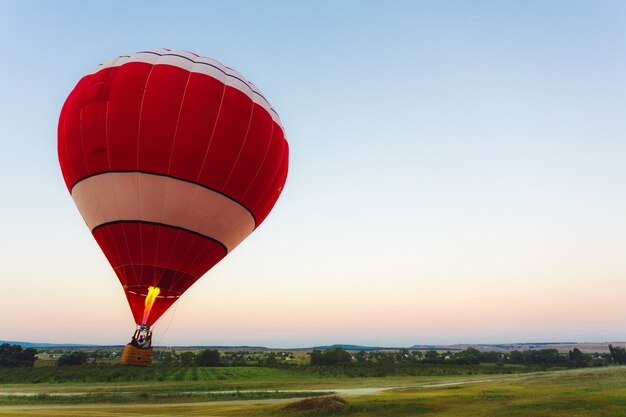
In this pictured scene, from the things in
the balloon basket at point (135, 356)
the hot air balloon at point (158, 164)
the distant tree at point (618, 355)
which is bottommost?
the distant tree at point (618, 355)

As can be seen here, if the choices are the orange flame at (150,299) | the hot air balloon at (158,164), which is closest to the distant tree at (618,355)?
the hot air balloon at (158,164)

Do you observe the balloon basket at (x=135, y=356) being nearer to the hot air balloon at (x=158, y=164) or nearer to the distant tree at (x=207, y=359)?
the hot air balloon at (x=158, y=164)

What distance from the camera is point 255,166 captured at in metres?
17.8

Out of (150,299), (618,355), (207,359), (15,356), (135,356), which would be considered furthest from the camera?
(618,355)

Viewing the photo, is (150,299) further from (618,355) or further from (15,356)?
(618,355)

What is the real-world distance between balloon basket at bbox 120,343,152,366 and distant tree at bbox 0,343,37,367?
88.8 meters

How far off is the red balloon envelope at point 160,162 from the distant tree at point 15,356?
8689 cm

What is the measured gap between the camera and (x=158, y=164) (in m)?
15.8

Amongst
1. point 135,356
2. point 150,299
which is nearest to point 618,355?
point 150,299

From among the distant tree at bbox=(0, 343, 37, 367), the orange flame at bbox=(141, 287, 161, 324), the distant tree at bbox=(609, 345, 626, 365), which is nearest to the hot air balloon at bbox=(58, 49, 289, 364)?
the orange flame at bbox=(141, 287, 161, 324)

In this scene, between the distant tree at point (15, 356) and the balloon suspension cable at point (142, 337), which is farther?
the distant tree at point (15, 356)

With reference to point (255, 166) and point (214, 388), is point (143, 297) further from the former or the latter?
point (214, 388)

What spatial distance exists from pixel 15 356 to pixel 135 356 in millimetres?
95051

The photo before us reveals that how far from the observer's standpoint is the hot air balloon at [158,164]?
15805mm
